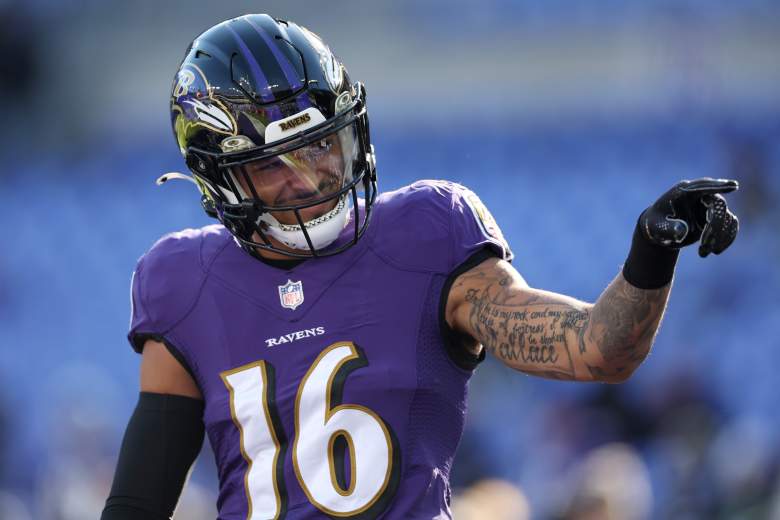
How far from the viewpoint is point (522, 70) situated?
9.52 metres

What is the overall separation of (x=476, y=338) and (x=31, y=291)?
647 centimetres

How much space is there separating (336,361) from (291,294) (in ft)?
0.59

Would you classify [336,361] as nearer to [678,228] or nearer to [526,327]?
[526,327]

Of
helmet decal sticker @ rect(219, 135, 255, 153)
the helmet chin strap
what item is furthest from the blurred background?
helmet decal sticker @ rect(219, 135, 255, 153)

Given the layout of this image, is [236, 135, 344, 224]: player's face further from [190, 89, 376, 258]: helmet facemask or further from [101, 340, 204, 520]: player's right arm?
[101, 340, 204, 520]: player's right arm

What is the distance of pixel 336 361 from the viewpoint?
92.1 inches

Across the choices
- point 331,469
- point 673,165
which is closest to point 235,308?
point 331,469

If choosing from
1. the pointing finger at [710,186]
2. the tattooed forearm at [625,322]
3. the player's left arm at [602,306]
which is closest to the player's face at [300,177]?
the player's left arm at [602,306]

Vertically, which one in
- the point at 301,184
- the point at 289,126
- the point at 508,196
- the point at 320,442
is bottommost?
the point at 508,196

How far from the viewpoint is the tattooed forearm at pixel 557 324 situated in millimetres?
2033

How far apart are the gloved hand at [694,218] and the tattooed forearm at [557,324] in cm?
12

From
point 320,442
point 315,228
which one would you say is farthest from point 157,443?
point 315,228

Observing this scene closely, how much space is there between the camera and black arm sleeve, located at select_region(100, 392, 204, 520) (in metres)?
2.45

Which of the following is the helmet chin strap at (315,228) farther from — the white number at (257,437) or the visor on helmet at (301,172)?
the white number at (257,437)
